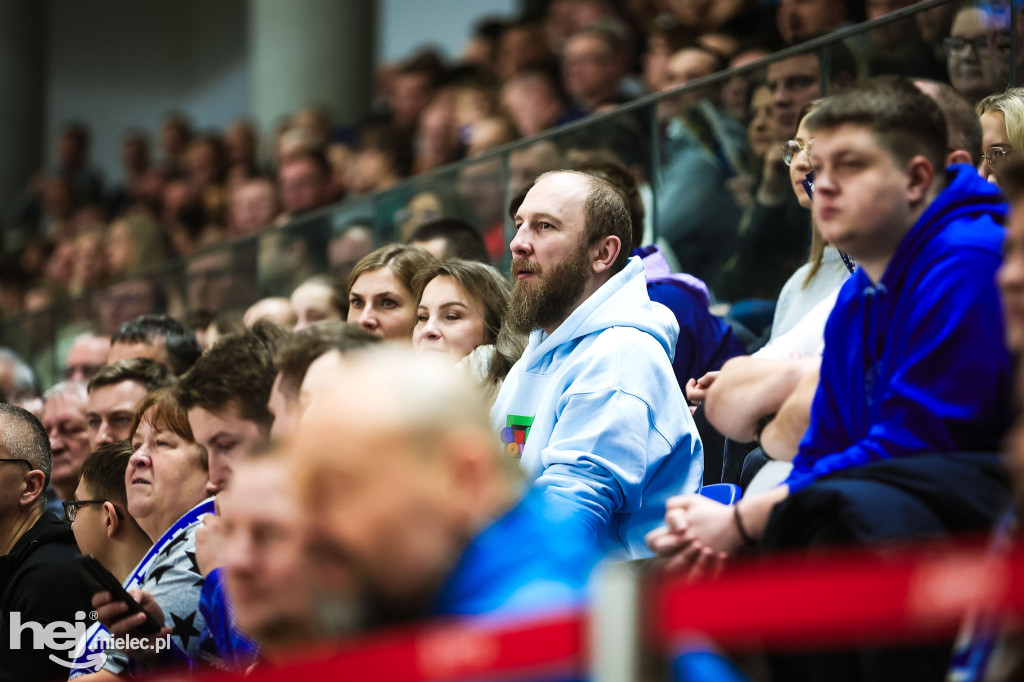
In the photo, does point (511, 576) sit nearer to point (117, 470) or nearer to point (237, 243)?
point (117, 470)

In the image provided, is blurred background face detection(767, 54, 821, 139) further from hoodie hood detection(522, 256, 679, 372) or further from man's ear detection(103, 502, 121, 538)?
man's ear detection(103, 502, 121, 538)

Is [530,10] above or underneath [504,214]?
above

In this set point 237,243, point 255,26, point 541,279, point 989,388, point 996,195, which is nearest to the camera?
point 989,388

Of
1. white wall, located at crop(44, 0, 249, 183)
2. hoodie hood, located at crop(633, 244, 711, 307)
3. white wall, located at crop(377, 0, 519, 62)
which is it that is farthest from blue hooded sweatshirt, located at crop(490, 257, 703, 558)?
white wall, located at crop(44, 0, 249, 183)

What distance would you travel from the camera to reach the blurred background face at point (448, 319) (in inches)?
158

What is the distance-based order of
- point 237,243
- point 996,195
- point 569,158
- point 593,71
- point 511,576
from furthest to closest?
1. point 237,243
2. point 593,71
3. point 569,158
4. point 996,195
5. point 511,576

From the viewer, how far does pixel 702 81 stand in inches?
193

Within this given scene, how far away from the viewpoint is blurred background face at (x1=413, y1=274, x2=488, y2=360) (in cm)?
400

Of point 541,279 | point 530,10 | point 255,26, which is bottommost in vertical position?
point 541,279

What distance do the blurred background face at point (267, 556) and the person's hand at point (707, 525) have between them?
95 centimetres

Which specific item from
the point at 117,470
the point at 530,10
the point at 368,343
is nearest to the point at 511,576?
the point at 368,343

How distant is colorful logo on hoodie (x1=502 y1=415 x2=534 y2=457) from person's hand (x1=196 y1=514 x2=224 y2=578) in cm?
86

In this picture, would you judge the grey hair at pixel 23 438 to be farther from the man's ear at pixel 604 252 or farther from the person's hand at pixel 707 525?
the person's hand at pixel 707 525

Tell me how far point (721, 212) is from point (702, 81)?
1.61 ft
